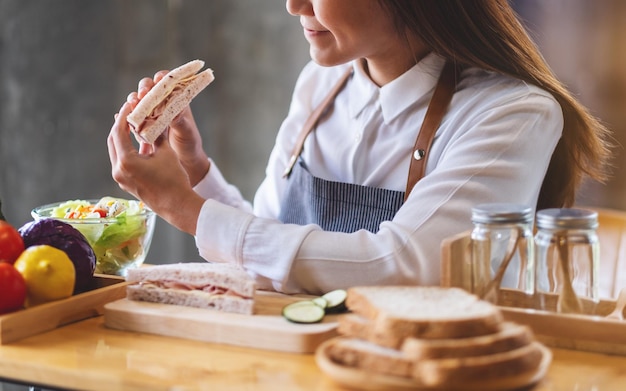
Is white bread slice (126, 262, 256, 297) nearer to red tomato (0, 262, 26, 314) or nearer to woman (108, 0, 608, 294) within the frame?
woman (108, 0, 608, 294)

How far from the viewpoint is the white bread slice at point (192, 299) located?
1692 mm

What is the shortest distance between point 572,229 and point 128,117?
0.97 metres

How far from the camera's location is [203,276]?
5.81 ft

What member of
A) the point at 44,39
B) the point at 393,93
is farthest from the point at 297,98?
the point at 44,39

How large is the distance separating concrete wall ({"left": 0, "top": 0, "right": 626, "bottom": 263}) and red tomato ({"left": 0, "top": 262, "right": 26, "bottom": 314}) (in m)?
2.48

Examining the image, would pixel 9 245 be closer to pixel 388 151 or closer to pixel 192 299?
pixel 192 299

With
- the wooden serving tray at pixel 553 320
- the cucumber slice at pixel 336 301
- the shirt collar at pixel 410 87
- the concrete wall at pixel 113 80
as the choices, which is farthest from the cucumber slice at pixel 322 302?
the concrete wall at pixel 113 80

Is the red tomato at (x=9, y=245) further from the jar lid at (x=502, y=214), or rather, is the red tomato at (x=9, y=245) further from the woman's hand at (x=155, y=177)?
the jar lid at (x=502, y=214)

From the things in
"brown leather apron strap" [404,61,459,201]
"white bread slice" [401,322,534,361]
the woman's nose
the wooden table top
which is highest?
the woman's nose

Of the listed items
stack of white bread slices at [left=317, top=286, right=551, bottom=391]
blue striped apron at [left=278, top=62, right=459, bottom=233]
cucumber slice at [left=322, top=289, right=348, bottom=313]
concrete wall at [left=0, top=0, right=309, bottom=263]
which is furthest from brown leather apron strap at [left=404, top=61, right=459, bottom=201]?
concrete wall at [left=0, top=0, right=309, bottom=263]

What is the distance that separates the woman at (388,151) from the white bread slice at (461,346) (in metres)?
0.58

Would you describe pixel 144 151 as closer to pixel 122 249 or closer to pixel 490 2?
pixel 122 249

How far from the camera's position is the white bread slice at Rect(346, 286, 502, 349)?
51.6 inches

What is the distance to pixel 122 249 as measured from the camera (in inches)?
83.6
